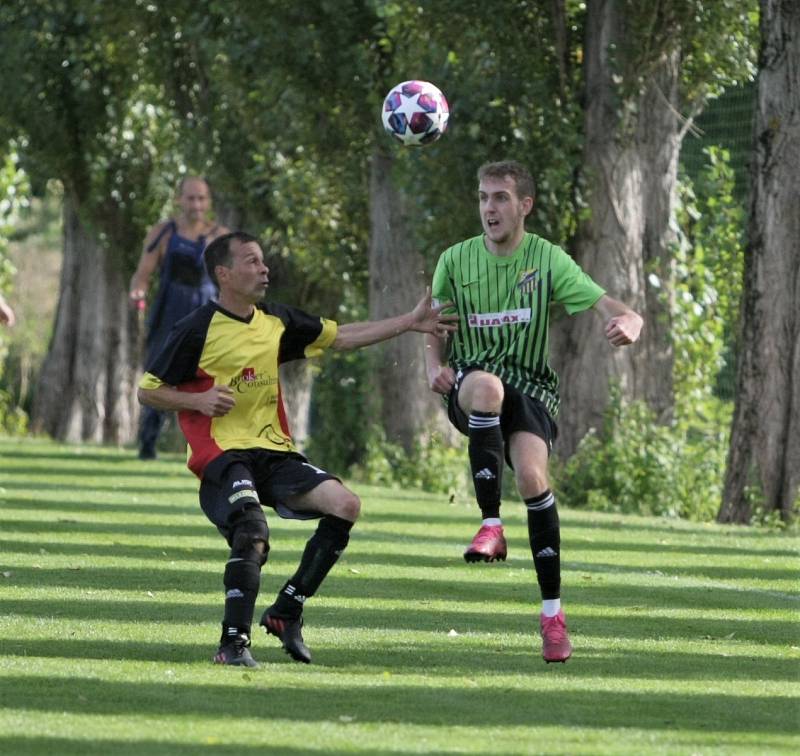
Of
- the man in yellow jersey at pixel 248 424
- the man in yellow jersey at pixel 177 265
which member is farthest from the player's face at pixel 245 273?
the man in yellow jersey at pixel 177 265

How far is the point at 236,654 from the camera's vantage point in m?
8.41

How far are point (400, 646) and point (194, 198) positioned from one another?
889cm

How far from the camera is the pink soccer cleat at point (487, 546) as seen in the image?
9.09m

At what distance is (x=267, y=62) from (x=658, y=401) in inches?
229

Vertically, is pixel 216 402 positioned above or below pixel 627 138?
below

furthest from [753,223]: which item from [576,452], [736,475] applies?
[576,452]

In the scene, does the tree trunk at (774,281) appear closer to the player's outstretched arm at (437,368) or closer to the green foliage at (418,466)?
the green foliage at (418,466)

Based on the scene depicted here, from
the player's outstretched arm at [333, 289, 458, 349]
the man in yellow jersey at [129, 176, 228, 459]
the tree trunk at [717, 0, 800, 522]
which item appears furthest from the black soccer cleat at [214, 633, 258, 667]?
the man in yellow jersey at [129, 176, 228, 459]

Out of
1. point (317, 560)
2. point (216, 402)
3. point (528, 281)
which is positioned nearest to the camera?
point (216, 402)

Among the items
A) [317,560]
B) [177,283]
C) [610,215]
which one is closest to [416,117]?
[317,560]

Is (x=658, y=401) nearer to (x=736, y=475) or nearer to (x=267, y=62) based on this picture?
(x=736, y=475)

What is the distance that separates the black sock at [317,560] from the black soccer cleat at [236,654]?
333mm

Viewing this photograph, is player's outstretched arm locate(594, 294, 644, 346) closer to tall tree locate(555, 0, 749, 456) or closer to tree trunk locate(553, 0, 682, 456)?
tree trunk locate(553, 0, 682, 456)

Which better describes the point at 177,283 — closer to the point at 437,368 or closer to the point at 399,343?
the point at 399,343
